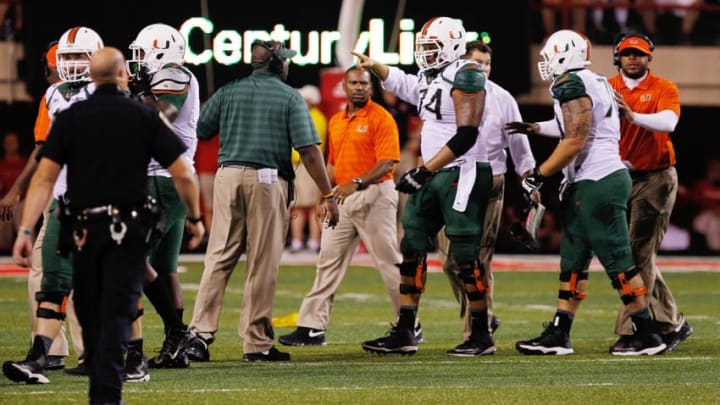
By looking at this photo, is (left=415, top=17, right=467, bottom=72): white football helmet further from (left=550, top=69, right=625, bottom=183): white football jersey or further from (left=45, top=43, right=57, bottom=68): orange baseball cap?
(left=45, top=43, right=57, bottom=68): orange baseball cap

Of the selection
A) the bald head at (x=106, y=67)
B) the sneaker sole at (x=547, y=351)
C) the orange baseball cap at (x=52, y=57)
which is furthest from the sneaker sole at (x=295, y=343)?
the bald head at (x=106, y=67)

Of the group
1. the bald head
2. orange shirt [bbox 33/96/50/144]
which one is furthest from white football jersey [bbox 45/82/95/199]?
the bald head

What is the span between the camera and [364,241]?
12.5 metres

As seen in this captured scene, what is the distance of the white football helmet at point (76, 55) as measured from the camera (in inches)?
377

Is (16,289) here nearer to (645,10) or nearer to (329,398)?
(329,398)

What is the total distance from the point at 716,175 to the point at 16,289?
448 inches

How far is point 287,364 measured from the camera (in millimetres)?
10539

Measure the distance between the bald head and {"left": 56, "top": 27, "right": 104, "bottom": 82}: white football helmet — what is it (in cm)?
152

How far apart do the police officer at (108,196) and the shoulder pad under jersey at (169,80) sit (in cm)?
217

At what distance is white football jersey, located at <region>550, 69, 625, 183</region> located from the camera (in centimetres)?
1092

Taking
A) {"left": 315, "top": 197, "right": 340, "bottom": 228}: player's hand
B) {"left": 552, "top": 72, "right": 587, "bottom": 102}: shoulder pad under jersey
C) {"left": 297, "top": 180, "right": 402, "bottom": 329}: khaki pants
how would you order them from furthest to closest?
{"left": 297, "top": 180, "right": 402, "bottom": 329}: khaki pants
{"left": 552, "top": 72, "right": 587, "bottom": 102}: shoulder pad under jersey
{"left": 315, "top": 197, "right": 340, "bottom": 228}: player's hand

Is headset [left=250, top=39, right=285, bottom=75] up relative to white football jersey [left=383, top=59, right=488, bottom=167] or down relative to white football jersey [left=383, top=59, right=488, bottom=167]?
up

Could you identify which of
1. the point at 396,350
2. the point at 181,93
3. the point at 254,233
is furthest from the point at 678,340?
the point at 181,93

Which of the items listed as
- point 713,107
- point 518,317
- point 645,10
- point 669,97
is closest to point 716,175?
point 713,107
